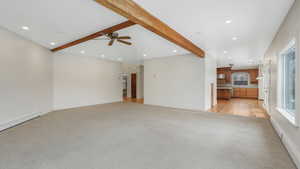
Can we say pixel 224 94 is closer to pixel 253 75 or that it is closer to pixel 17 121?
pixel 253 75

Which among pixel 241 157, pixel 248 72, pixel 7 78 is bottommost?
pixel 241 157

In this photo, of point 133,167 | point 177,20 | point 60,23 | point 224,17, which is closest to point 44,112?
point 60,23

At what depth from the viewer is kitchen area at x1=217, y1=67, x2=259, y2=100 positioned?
32.9 ft

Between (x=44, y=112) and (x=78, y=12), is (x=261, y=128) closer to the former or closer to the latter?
(x=78, y=12)

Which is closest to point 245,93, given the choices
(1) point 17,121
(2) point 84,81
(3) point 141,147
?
(3) point 141,147

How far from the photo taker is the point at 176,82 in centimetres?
673

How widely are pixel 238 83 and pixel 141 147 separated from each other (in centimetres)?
1220

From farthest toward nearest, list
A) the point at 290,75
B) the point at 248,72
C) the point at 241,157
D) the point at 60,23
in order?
1. the point at 248,72
2. the point at 60,23
3. the point at 290,75
4. the point at 241,157

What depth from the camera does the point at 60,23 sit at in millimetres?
3293

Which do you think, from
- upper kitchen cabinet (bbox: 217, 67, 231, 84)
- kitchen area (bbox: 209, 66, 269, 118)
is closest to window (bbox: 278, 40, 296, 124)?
kitchen area (bbox: 209, 66, 269, 118)

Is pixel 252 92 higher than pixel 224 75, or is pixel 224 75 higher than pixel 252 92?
pixel 224 75

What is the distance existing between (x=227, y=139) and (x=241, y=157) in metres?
0.73

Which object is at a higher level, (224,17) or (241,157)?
(224,17)

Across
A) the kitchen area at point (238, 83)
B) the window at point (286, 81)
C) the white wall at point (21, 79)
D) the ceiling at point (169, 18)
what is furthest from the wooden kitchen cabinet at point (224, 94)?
the white wall at point (21, 79)
